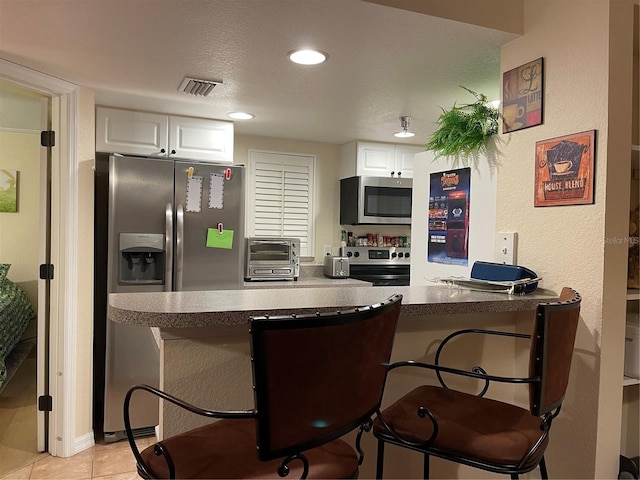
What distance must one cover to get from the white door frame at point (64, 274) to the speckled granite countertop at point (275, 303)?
1.51m

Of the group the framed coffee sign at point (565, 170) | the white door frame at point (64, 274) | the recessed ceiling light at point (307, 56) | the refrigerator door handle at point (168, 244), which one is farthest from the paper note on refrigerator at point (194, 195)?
the framed coffee sign at point (565, 170)

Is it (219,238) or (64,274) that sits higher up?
(219,238)

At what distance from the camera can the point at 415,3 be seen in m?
1.75

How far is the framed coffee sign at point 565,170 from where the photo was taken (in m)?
1.66

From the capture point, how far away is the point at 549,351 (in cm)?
119

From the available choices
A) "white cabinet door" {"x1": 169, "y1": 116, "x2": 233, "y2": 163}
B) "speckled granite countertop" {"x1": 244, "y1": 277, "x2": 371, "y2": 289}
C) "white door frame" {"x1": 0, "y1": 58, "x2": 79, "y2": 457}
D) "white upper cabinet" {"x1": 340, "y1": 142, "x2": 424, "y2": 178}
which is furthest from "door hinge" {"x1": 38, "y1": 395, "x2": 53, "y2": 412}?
"white upper cabinet" {"x1": 340, "y1": 142, "x2": 424, "y2": 178}

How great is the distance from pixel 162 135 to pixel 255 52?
4.45 feet

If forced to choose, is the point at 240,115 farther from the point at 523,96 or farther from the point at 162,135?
the point at 523,96

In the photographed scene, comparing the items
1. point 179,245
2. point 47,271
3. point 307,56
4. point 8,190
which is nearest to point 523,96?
point 307,56

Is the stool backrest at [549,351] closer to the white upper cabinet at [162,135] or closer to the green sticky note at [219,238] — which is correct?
the green sticky note at [219,238]

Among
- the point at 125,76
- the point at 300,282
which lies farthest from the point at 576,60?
the point at 300,282

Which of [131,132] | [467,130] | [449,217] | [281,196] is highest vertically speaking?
[131,132]

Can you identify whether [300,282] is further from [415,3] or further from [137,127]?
[415,3]

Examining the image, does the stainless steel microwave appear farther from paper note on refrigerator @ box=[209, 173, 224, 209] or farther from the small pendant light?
paper note on refrigerator @ box=[209, 173, 224, 209]
